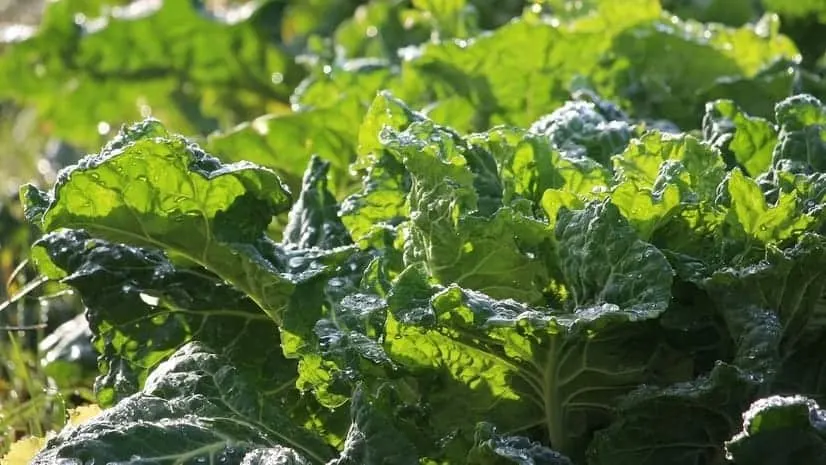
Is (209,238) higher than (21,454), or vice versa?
(209,238)

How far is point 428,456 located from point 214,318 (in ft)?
1.74

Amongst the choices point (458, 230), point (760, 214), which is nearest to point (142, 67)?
point (458, 230)

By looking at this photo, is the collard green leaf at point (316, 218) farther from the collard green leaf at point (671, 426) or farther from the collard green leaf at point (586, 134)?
the collard green leaf at point (671, 426)

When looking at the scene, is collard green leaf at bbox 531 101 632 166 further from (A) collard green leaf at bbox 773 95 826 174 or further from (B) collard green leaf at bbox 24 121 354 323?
(B) collard green leaf at bbox 24 121 354 323

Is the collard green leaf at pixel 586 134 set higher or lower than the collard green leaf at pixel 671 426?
higher

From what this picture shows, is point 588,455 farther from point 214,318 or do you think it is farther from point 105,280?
point 105,280

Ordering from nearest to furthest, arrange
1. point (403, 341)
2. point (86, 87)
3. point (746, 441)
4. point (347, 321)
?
point (746, 441), point (403, 341), point (347, 321), point (86, 87)

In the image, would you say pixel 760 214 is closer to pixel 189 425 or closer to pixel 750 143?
pixel 750 143

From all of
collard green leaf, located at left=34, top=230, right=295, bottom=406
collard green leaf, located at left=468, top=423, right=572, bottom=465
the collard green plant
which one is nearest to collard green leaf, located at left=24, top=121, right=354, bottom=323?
the collard green plant

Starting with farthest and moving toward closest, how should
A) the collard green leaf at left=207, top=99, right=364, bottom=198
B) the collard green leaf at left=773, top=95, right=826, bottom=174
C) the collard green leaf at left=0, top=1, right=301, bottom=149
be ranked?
the collard green leaf at left=0, top=1, right=301, bottom=149 < the collard green leaf at left=207, top=99, right=364, bottom=198 < the collard green leaf at left=773, top=95, right=826, bottom=174

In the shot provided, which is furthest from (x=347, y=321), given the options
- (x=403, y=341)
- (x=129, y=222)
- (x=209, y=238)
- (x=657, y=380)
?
(x=657, y=380)

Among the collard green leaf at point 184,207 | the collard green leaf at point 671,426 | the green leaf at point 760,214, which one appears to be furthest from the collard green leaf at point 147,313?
the green leaf at point 760,214

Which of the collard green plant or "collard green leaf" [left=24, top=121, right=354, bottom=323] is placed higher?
"collard green leaf" [left=24, top=121, right=354, bottom=323]

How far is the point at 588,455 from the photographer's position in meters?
1.66
